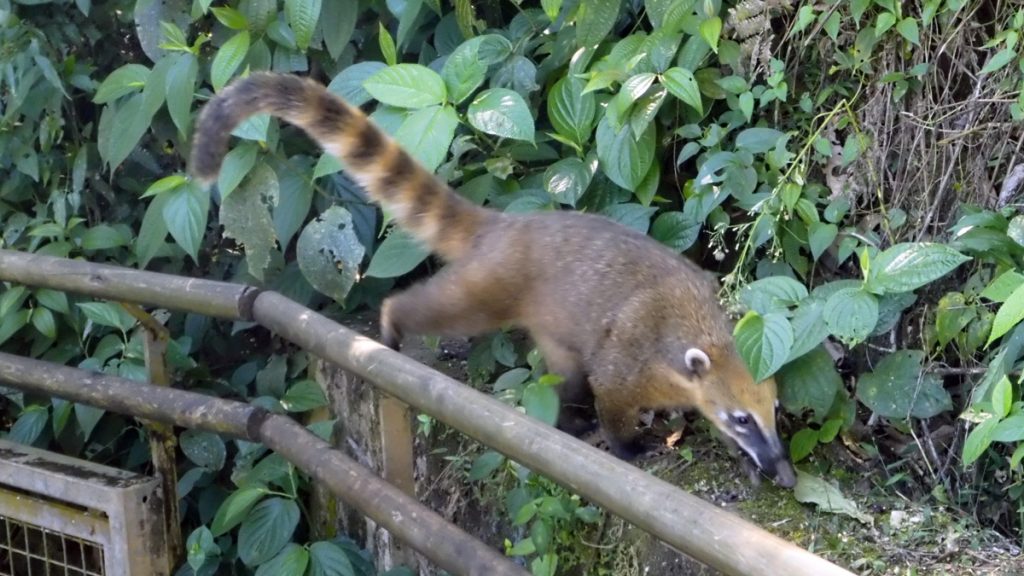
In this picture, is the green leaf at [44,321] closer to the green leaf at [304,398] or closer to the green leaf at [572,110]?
the green leaf at [304,398]

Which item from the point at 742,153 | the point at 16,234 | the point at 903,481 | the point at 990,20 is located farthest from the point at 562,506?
the point at 16,234

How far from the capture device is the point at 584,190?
356 cm

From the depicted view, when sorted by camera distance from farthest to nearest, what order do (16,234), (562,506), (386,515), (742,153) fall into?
(16,234), (742,153), (562,506), (386,515)

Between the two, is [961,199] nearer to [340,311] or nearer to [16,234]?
[340,311]

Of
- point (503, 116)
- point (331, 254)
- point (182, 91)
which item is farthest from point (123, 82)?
point (503, 116)

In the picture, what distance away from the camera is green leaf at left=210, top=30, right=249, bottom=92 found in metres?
3.60

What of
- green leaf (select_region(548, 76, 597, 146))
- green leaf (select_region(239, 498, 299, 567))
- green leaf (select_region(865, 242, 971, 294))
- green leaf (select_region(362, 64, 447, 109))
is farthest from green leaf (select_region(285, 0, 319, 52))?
green leaf (select_region(865, 242, 971, 294))

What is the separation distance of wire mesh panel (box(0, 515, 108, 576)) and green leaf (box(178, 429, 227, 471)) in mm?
425

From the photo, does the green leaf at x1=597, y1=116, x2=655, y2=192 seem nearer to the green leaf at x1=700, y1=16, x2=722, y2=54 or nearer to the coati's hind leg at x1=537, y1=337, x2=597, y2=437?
the green leaf at x1=700, y1=16, x2=722, y2=54

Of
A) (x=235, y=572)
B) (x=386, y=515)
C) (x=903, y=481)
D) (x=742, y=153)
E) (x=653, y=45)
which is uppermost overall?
(x=653, y=45)

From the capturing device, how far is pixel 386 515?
2.36 meters

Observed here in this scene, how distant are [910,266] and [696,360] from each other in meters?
0.65

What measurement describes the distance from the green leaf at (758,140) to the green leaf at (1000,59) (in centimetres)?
58

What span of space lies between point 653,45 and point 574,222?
58 centimetres
